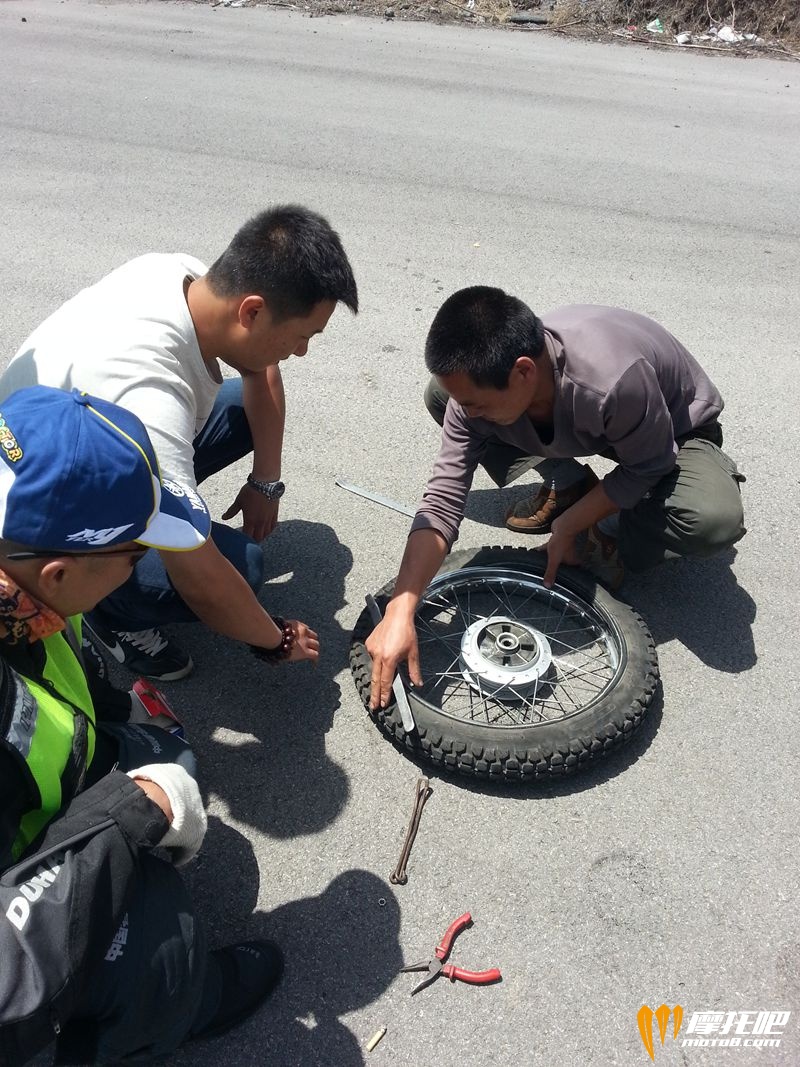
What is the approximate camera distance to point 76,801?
175 centimetres

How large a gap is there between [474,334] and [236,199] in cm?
426

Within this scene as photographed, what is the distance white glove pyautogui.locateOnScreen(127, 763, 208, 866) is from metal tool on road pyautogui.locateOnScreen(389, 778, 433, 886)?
2.31ft

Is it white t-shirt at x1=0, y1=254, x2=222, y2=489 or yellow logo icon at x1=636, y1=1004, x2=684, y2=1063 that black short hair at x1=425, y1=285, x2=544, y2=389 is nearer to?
white t-shirt at x1=0, y1=254, x2=222, y2=489

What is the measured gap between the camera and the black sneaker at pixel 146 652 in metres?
2.91

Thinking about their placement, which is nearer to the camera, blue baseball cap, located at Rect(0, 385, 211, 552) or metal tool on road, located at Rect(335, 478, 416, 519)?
blue baseball cap, located at Rect(0, 385, 211, 552)

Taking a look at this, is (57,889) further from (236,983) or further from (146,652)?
(146,652)

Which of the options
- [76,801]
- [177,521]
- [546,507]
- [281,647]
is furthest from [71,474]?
[546,507]

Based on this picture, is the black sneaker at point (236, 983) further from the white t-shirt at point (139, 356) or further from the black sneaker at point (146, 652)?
the white t-shirt at point (139, 356)

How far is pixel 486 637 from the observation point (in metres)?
3.07

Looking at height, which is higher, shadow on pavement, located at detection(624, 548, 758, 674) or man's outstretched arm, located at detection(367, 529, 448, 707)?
man's outstretched arm, located at detection(367, 529, 448, 707)

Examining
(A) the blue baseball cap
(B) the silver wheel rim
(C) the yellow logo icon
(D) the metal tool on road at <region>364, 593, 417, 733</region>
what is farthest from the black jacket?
(C) the yellow logo icon

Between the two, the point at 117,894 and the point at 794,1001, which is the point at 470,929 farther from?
the point at 117,894

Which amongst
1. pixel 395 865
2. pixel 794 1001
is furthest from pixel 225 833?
pixel 794 1001

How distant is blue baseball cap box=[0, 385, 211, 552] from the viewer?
1.63 meters
